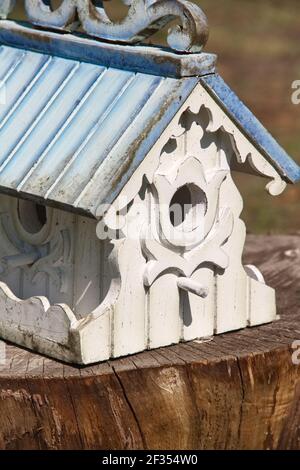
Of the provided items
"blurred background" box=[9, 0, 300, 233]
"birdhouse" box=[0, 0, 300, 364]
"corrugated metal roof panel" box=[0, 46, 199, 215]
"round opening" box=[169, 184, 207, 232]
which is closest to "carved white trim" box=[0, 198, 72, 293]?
"birdhouse" box=[0, 0, 300, 364]

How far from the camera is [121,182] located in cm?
421

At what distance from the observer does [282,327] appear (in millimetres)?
4879

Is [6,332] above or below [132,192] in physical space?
below

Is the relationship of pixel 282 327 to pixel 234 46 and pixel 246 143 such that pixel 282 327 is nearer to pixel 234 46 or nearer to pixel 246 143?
pixel 246 143

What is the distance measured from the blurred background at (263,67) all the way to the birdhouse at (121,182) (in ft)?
15.6

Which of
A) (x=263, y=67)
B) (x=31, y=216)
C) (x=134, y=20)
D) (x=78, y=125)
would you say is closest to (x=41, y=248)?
(x=31, y=216)

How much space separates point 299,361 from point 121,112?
1.06 metres

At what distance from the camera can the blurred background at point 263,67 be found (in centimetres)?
1020

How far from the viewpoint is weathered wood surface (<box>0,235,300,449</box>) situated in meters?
4.43

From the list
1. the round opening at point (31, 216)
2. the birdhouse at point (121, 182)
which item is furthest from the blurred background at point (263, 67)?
the birdhouse at point (121, 182)

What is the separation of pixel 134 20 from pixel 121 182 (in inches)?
23.1
